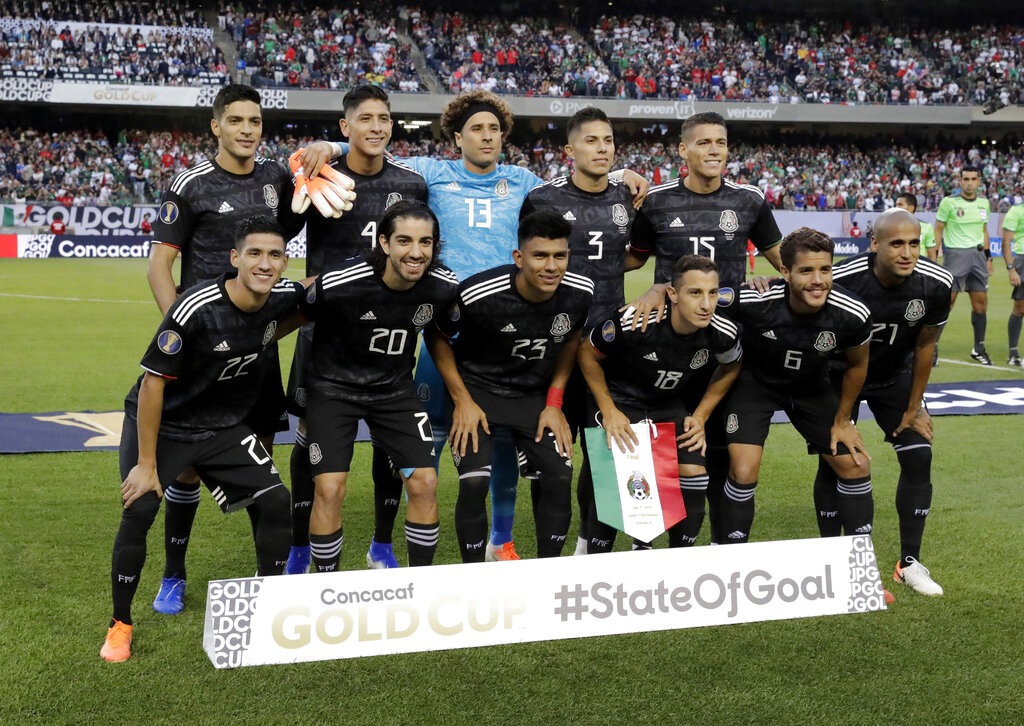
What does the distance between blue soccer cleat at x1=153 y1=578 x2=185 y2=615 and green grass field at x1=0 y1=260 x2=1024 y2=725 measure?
0.20 feet

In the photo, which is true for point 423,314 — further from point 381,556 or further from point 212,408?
point 381,556

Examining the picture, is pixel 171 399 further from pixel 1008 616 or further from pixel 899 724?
pixel 1008 616

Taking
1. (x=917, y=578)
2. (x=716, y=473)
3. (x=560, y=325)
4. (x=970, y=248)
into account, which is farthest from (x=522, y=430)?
(x=970, y=248)

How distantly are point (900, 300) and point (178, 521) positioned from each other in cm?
386

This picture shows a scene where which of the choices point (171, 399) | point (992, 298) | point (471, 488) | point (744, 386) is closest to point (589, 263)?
point (744, 386)

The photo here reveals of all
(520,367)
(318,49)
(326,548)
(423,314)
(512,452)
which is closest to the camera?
(326,548)

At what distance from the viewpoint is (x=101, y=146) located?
36625mm

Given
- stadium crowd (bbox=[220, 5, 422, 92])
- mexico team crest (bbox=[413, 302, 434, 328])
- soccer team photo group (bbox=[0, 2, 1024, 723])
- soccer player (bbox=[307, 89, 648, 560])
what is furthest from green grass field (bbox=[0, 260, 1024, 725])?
stadium crowd (bbox=[220, 5, 422, 92])

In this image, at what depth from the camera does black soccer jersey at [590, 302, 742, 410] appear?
523 cm

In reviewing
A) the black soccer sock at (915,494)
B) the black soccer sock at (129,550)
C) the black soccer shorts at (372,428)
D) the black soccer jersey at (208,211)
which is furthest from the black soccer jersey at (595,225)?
the black soccer sock at (129,550)

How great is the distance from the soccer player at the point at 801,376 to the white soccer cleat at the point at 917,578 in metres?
0.36

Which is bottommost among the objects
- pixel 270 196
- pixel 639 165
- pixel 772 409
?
pixel 772 409

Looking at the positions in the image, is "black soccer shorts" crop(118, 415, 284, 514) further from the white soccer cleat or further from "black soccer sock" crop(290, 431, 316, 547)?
the white soccer cleat

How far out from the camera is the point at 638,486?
504 centimetres
